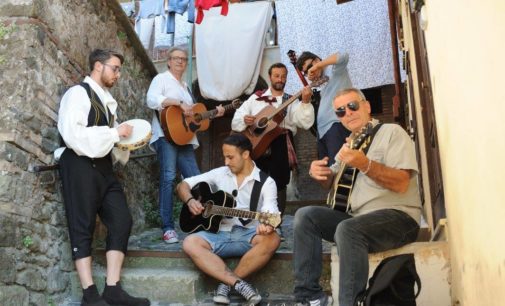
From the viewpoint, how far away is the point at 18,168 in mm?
4109

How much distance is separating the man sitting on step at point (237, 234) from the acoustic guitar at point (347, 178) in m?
0.72

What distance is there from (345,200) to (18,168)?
7.56 feet

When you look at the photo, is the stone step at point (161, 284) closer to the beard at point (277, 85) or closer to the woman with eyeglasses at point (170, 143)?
the woman with eyeglasses at point (170, 143)

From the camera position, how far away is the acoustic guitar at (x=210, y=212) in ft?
14.7

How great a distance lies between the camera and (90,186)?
433cm

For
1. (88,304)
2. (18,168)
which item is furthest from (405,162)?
(18,168)

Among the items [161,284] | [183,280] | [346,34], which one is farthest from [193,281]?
[346,34]

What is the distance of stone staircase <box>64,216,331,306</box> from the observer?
4355 mm

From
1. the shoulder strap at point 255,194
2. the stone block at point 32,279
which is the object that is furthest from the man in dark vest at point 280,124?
the stone block at point 32,279

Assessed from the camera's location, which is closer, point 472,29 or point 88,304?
point 472,29

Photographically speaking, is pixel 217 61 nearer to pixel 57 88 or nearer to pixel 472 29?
pixel 57 88

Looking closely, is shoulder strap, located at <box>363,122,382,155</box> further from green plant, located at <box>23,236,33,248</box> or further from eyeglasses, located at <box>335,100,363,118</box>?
green plant, located at <box>23,236,33,248</box>

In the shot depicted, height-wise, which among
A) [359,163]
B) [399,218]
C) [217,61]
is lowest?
[399,218]

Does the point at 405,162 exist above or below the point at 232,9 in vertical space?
below
